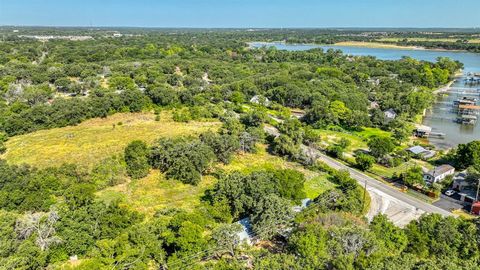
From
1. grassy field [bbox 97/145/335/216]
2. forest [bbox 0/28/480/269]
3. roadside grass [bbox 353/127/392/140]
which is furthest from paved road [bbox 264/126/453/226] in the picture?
roadside grass [bbox 353/127/392/140]

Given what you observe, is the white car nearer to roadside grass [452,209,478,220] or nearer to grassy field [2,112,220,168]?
roadside grass [452,209,478,220]

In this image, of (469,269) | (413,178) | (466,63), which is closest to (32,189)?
(469,269)

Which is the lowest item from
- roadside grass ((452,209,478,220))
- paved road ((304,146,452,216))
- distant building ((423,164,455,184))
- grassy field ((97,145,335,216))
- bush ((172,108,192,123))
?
roadside grass ((452,209,478,220))

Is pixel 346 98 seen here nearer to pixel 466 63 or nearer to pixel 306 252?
pixel 306 252

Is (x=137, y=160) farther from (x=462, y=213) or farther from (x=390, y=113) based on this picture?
(x=390, y=113)

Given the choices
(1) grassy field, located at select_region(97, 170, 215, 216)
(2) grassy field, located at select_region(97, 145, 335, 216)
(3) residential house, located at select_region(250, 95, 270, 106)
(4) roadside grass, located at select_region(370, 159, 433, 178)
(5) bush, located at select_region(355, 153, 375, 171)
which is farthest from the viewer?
(3) residential house, located at select_region(250, 95, 270, 106)
